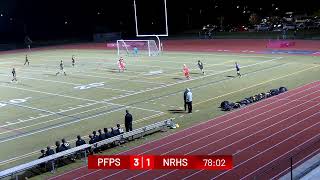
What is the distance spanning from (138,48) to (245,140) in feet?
134

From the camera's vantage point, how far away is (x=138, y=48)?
5641cm

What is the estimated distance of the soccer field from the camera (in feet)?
66.7

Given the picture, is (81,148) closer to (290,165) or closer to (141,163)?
(141,163)

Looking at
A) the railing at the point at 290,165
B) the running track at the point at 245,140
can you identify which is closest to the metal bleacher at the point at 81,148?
the running track at the point at 245,140

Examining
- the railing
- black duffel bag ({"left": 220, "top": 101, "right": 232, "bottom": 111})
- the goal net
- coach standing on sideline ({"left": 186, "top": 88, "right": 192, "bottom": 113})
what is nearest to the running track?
the railing

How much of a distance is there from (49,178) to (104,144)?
293 cm

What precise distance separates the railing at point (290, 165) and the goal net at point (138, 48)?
3730 centimetres

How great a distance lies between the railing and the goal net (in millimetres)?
37299

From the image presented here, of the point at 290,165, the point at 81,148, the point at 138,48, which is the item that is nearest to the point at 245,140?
the point at 290,165

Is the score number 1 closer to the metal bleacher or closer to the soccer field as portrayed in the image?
the metal bleacher

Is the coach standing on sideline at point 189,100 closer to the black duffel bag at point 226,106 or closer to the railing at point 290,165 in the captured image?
the black duffel bag at point 226,106

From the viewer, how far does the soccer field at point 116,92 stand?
66.7 ft

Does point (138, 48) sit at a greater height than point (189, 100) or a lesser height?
lesser

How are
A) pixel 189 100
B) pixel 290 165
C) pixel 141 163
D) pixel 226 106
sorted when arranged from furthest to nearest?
1. pixel 226 106
2. pixel 189 100
3. pixel 141 163
4. pixel 290 165
